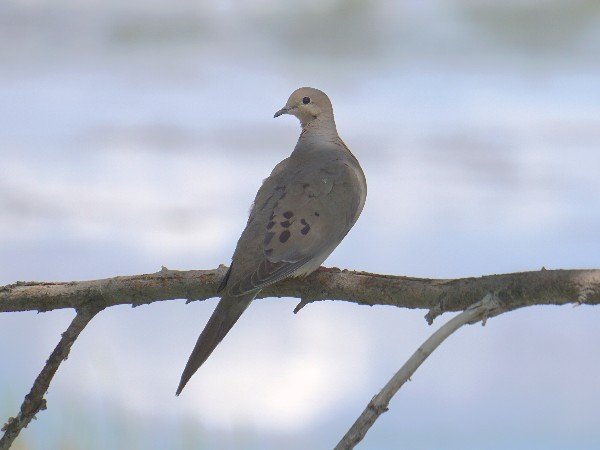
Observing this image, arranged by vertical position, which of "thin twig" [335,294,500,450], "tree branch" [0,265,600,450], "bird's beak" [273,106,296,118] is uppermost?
"bird's beak" [273,106,296,118]

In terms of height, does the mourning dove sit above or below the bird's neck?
below

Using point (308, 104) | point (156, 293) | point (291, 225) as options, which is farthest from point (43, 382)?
point (308, 104)

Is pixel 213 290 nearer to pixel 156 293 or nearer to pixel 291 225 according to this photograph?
pixel 156 293

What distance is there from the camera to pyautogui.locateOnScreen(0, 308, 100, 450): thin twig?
3.86 meters

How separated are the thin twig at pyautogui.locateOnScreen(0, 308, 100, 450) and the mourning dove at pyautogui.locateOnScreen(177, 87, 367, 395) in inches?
21.9

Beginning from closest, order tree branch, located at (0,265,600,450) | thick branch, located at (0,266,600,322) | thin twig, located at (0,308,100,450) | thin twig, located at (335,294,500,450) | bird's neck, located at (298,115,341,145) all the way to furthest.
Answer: thin twig, located at (335,294,500,450) < thick branch, located at (0,266,600,322) < tree branch, located at (0,265,600,450) < thin twig, located at (0,308,100,450) < bird's neck, located at (298,115,341,145)

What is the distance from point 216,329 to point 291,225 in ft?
2.13

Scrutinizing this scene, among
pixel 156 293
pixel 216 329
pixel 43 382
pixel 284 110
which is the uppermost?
pixel 284 110

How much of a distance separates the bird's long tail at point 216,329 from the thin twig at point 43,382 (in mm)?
511

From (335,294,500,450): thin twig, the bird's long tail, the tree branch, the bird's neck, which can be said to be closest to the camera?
(335,294,500,450): thin twig

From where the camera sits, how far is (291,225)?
4191 mm

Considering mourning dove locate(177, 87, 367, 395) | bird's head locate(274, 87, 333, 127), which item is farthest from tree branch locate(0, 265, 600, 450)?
bird's head locate(274, 87, 333, 127)

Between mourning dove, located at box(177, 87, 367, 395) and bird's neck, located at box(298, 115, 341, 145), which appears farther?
bird's neck, located at box(298, 115, 341, 145)

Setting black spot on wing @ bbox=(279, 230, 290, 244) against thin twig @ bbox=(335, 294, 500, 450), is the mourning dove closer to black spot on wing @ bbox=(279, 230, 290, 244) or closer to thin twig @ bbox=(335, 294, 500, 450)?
black spot on wing @ bbox=(279, 230, 290, 244)
